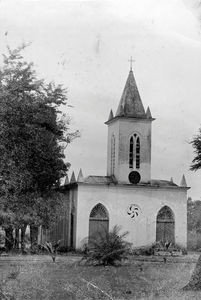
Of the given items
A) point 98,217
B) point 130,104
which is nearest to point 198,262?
point 98,217

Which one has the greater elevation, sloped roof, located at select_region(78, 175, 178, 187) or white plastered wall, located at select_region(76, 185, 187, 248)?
sloped roof, located at select_region(78, 175, 178, 187)

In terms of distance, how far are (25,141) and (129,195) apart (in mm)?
19574

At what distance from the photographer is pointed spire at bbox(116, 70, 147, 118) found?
Result: 40750 mm

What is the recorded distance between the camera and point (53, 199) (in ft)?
89.7

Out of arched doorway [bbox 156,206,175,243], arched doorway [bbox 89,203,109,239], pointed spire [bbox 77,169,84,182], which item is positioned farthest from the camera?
arched doorway [bbox 156,206,175,243]

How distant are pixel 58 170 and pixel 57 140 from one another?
Result: 8.12ft

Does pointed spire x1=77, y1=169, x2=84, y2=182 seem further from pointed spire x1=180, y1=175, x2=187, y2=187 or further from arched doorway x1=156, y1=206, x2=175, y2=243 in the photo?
pointed spire x1=180, y1=175, x2=187, y2=187

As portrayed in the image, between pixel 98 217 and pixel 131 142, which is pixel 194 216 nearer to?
pixel 131 142

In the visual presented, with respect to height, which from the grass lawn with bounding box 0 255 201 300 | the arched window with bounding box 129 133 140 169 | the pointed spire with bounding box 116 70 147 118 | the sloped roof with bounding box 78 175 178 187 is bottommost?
the grass lawn with bounding box 0 255 201 300

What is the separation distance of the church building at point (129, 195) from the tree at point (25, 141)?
11.2m

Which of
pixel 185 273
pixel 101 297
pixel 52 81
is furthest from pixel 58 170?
pixel 101 297

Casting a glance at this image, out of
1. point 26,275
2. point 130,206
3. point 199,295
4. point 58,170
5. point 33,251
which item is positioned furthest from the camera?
point 130,206

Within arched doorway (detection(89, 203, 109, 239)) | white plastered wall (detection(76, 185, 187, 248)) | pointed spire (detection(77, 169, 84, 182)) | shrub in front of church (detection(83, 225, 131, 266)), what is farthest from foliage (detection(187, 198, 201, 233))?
shrub in front of church (detection(83, 225, 131, 266))

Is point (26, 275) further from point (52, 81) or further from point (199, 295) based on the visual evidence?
point (52, 81)
